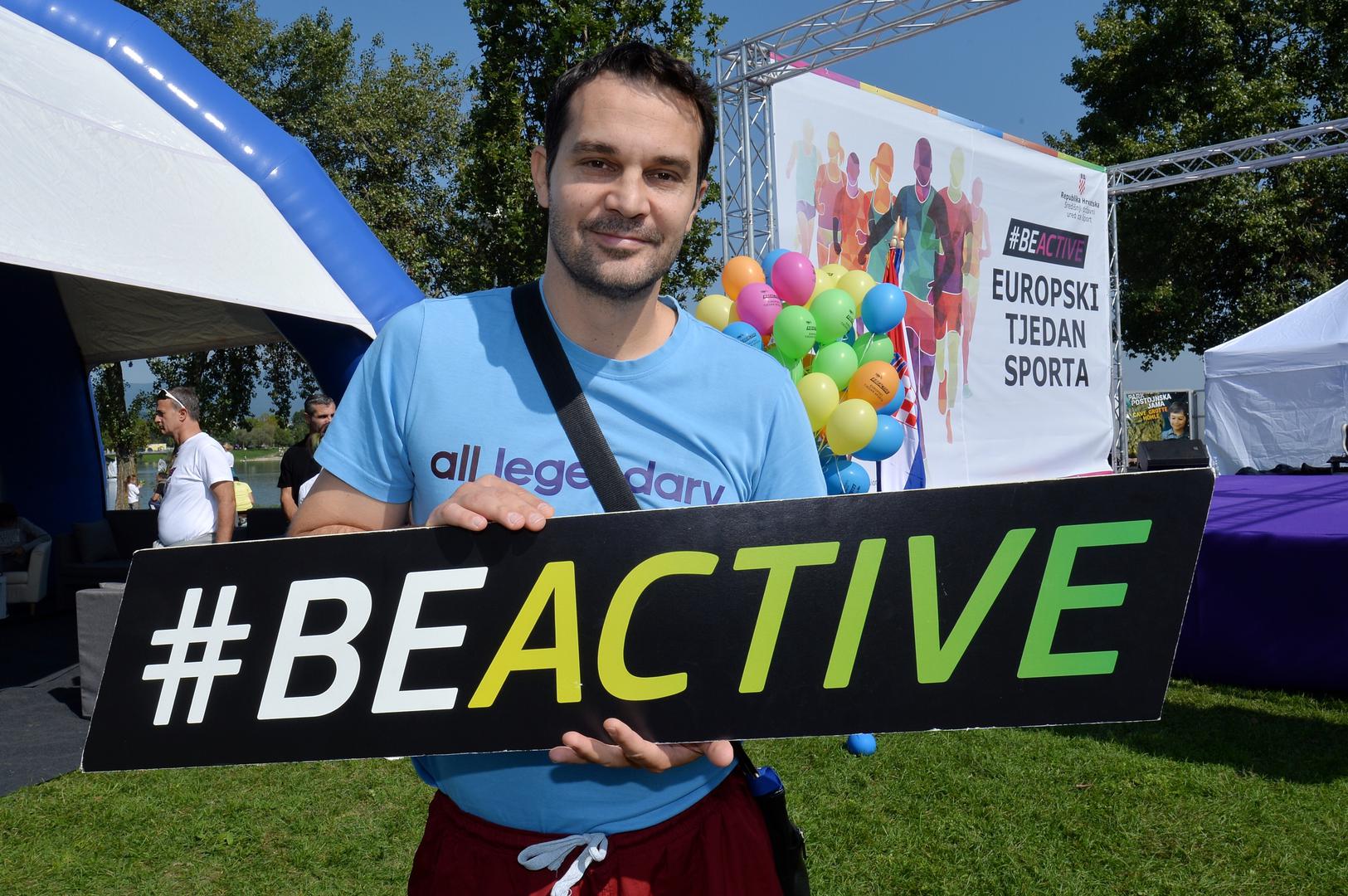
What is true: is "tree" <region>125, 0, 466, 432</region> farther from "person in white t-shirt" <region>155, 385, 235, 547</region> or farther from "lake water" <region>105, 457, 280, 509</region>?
"person in white t-shirt" <region>155, 385, 235, 547</region>

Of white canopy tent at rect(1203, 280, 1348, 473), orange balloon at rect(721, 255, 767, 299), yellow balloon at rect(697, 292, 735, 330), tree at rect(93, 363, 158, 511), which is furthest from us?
tree at rect(93, 363, 158, 511)

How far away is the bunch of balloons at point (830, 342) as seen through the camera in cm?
449

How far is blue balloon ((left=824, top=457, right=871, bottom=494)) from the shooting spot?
15.4 feet

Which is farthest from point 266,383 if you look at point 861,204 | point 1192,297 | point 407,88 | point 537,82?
point 1192,297

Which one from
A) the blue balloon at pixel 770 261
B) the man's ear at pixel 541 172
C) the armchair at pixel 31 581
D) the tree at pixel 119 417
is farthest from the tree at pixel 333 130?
the man's ear at pixel 541 172

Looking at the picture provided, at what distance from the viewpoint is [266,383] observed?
Result: 52.2 ft

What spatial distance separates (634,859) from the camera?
3.74 feet

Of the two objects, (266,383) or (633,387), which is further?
(266,383)

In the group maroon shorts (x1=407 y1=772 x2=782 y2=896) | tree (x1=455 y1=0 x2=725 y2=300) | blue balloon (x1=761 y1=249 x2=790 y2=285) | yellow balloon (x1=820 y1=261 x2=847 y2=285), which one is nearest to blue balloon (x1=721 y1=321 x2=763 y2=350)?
blue balloon (x1=761 y1=249 x2=790 y2=285)

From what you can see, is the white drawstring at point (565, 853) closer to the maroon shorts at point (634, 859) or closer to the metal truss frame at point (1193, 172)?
the maroon shorts at point (634, 859)

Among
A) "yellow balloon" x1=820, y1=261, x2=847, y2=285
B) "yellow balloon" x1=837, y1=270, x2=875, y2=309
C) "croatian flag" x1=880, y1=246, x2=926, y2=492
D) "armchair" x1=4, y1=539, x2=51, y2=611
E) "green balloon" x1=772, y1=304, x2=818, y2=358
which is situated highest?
"yellow balloon" x1=820, y1=261, x2=847, y2=285

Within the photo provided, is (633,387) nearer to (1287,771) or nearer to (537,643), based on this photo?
(537,643)

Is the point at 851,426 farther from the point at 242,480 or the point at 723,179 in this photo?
the point at 242,480

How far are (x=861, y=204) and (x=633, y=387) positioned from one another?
6.38m
